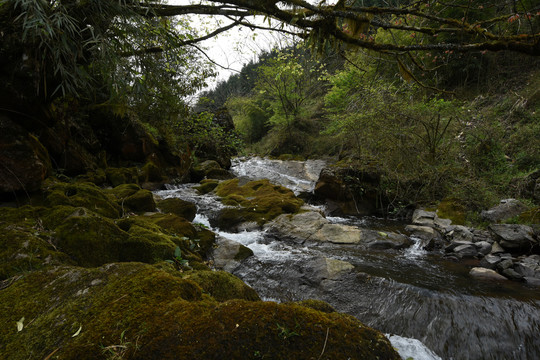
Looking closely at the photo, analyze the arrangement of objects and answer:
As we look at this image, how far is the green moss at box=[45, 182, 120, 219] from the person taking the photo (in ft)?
11.0

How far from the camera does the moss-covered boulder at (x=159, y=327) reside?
1115 millimetres

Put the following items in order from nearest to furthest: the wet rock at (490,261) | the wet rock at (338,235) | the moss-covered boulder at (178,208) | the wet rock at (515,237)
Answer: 1. the wet rock at (490,261)
2. the wet rock at (515,237)
3. the wet rock at (338,235)
4. the moss-covered boulder at (178,208)

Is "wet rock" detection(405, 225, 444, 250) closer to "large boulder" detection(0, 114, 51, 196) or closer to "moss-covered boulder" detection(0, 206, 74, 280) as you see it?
"moss-covered boulder" detection(0, 206, 74, 280)

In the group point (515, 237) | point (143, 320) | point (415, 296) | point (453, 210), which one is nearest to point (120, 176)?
point (143, 320)

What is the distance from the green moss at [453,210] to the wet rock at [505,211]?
Answer: 0.51 metres

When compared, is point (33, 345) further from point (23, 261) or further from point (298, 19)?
point (298, 19)

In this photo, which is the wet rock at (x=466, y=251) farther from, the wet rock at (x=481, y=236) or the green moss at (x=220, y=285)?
the green moss at (x=220, y=285)

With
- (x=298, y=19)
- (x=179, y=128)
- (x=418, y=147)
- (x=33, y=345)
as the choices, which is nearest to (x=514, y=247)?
(x=418, y=147)

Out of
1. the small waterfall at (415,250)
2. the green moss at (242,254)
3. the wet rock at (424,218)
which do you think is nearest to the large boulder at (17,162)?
the green moss at (242,254)

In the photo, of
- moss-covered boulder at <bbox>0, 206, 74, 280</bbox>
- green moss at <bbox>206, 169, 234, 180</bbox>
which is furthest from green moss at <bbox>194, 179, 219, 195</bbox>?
moss-covered boulder at <bbox>0, 206, 74, 280</bbox>

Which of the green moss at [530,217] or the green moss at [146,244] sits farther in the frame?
the green moss at [530,217]

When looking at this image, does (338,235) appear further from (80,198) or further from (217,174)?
(217,174)

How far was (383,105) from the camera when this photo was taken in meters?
8.40

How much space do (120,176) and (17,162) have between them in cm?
481
